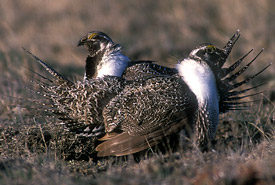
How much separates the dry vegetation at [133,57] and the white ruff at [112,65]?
0.51 m

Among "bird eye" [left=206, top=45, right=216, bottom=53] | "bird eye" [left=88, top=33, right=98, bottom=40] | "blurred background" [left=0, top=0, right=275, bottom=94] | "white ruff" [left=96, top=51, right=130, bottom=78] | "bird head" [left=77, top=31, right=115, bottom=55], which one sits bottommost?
"bird eye" [left=206, top=45, right=216, bottom=53]

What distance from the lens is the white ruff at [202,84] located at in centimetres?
386

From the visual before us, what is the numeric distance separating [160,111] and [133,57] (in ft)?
13.0

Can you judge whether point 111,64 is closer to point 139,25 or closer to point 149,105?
point 149,105

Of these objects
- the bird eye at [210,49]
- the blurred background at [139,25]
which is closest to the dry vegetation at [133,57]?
the blurred background at [139,25]

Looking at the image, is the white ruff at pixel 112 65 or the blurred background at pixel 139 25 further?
the blurred background at pixel 139 25

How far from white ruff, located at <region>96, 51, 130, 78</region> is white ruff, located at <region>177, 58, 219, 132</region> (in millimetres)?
711

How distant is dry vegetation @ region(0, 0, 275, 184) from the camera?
3.03 meters

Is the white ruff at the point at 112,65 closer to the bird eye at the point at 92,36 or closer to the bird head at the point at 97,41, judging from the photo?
the bird head at the point at 97,41

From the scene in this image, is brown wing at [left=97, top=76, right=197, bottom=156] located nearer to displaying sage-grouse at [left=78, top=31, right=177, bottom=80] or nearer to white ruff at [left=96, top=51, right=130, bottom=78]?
displaying sage-grouse at [left=78, top=31, right=177, bottom=80]

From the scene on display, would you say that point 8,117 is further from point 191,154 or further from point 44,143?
point 191,154

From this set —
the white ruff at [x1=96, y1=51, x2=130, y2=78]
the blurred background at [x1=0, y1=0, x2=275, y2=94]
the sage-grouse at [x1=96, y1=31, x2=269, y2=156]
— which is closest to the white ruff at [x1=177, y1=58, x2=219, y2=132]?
the sage-grouse at [x1=96, y1=31, x2=269, y2=156]

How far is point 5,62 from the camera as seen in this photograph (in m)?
7.23

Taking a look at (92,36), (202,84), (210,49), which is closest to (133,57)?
(92,36)
